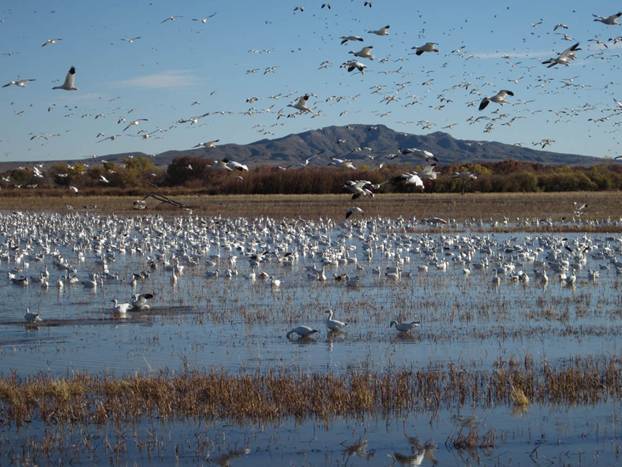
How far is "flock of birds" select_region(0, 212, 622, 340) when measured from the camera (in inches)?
861

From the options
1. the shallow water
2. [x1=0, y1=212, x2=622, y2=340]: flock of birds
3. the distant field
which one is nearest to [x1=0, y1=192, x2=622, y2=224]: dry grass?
Result: the distant field

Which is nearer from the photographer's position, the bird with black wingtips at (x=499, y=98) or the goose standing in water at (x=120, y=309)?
the bird with black wingtips at (x=499, y=98)

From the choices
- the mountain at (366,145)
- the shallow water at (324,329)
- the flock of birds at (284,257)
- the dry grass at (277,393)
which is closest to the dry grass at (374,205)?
the flock of birds at (284,257)

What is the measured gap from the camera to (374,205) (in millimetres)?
50031

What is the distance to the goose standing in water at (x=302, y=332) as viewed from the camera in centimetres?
1472

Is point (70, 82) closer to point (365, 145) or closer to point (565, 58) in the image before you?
point (565, 58)

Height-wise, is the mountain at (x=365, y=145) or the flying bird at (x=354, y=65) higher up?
the mountain at (x=365, y=145)

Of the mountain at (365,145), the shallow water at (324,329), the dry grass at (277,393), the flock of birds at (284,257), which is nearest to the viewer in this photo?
the shallow water at (324,329)

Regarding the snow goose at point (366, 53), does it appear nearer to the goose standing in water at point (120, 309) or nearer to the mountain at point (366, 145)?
the goose standing in water at point (120, 309)

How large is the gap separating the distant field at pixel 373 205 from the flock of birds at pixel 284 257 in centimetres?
851

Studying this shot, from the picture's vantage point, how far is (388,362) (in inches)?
513

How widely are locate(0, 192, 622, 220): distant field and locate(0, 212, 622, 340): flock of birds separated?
8514 millimetres

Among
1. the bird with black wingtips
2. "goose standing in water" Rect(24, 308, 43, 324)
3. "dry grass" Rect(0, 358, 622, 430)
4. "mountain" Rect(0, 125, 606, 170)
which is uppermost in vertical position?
"mountain" Rect(0, 125, 606, 170)

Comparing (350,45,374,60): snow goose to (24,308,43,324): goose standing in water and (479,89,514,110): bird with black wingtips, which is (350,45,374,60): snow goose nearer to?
(479,89,514,110): bird with black wingtips
